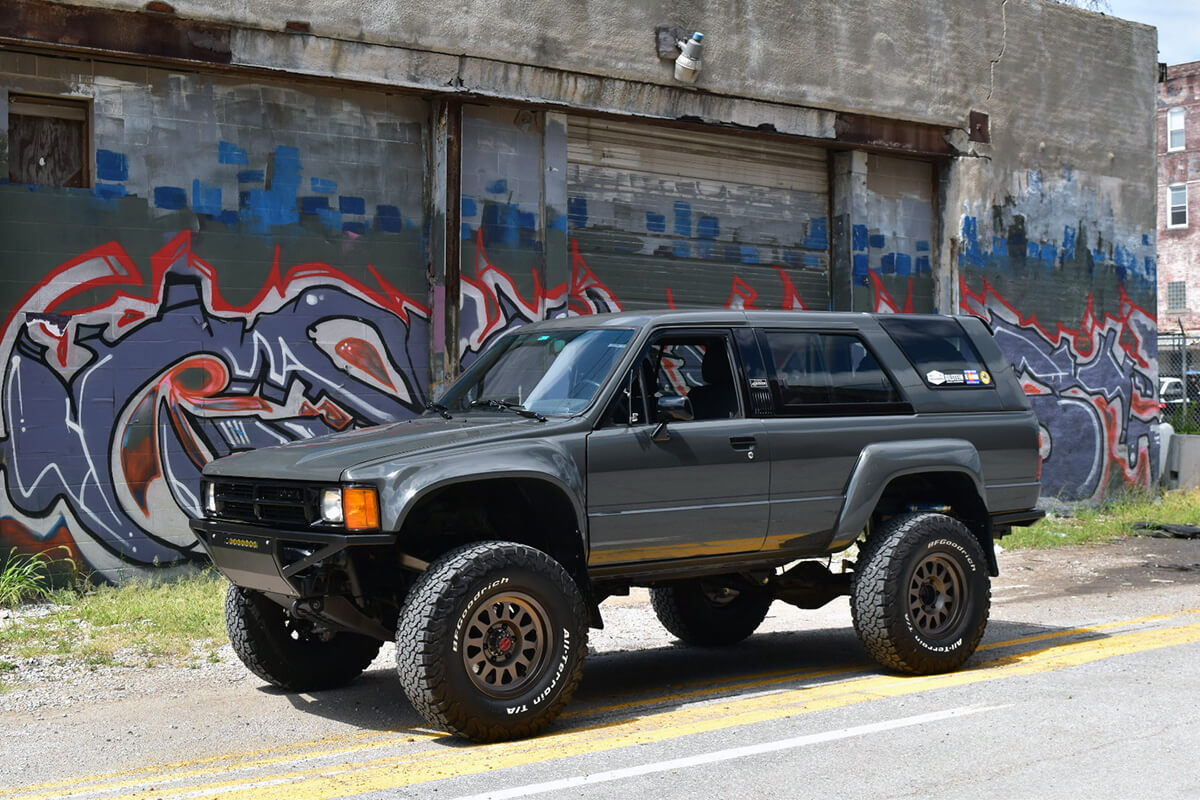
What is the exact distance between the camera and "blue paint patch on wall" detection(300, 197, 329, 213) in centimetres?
1165

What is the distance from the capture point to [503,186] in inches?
505

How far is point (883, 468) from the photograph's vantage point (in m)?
7.49

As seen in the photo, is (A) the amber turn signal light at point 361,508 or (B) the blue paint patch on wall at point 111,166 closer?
(A) the amber turn signal light at point 361,508

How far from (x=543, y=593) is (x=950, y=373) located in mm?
3241

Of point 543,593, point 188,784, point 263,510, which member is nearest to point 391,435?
point 263,510

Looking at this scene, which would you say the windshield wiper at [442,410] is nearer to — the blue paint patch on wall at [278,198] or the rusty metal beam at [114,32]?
the blue paint patch on wall at [278,198]

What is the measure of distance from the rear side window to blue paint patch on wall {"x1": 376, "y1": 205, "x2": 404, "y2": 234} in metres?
5.61

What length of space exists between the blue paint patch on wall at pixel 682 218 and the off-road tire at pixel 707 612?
6.26 metres

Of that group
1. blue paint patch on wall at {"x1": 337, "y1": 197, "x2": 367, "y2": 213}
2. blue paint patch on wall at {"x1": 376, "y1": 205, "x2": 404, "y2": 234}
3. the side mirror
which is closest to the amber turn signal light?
the side mirror

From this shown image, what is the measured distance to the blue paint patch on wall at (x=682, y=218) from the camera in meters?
14.2

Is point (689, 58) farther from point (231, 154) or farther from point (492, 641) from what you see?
point (492, 641)

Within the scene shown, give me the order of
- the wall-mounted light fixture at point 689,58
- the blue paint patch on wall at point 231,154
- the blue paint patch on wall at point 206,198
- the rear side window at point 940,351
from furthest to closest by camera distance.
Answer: the wall-mounted light fixture at point 689,58
the blue paint patch on wall at point 231,154
the blue paint patch on wall at point 206,198
the rear side window at point 940,351

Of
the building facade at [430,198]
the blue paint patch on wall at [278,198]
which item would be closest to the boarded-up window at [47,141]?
the building facade at [430,198]

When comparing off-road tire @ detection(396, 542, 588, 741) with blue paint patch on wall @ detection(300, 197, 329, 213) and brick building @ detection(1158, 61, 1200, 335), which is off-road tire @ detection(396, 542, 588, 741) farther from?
brick building @ detection(1158, 61, 1200, 335)
